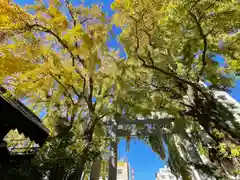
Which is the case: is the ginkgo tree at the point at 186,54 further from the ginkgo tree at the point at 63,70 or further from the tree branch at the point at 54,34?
the tree branch at the point at 54,34

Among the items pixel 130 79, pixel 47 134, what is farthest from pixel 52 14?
pixel 47 134

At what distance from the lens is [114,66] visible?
4453 millimetres

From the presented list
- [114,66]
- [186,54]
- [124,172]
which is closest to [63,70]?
[114,66]

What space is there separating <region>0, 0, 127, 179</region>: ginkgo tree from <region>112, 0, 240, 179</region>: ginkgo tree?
2.83 feet

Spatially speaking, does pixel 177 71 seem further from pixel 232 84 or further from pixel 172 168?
pixel 172 168

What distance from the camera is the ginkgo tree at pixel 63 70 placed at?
3570mm

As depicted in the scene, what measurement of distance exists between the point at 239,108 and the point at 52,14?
26.1 ft

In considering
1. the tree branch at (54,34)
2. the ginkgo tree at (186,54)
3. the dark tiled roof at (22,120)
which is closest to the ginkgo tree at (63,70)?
the tree branch at (54,34)

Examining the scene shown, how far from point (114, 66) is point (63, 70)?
4.66ft

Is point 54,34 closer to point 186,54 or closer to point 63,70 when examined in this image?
point 63,70

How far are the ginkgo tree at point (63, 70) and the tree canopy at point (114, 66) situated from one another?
0.02 meters

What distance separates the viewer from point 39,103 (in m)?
5.30

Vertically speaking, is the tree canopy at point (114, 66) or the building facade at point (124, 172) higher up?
the building facade at point (124, 172)

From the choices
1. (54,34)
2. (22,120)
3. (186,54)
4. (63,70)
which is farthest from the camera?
(186,54)
